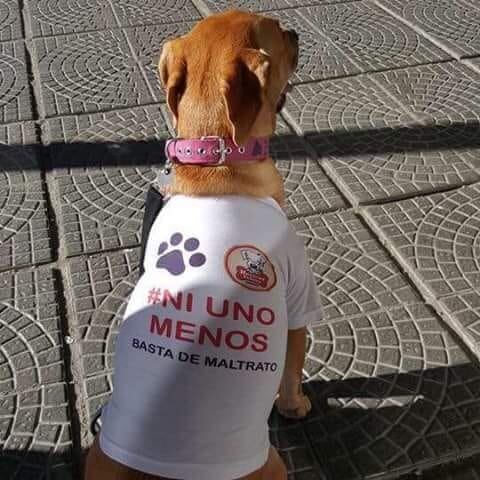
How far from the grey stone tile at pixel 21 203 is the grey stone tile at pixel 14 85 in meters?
0.15

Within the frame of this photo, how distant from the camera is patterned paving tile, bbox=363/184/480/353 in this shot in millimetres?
3242

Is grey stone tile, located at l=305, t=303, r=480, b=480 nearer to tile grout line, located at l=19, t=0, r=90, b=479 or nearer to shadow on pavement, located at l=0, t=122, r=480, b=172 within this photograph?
tile grout line, located at l=19, t=0, r=90, b=479

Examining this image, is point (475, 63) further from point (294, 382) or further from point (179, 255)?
point (179, 255)

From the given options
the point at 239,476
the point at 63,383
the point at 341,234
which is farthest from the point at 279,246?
the point at 341,234

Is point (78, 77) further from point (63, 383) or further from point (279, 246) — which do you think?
point (279, 246)

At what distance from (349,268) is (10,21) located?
13.2 ft

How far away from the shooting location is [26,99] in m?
4.97

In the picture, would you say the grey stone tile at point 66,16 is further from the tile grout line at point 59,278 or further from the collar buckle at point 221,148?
the collar buckle at point 221,148

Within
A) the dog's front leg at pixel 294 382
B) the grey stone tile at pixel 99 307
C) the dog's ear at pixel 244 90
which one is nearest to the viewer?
the dog's ear at pixel 244 90

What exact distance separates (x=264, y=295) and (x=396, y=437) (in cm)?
96

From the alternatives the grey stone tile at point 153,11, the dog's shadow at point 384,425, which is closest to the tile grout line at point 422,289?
the dog's shadow at point 384,425

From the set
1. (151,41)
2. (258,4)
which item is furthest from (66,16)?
(258,4)

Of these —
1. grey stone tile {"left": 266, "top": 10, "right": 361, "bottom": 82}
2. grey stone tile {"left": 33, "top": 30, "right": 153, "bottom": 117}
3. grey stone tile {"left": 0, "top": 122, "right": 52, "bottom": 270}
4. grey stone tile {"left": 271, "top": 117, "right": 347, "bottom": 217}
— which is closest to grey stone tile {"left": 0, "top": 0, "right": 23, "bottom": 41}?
grey stone tile {"left": 33, "top": 30, "right": 153, "bottom": 117}

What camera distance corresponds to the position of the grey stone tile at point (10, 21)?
5863 mm
